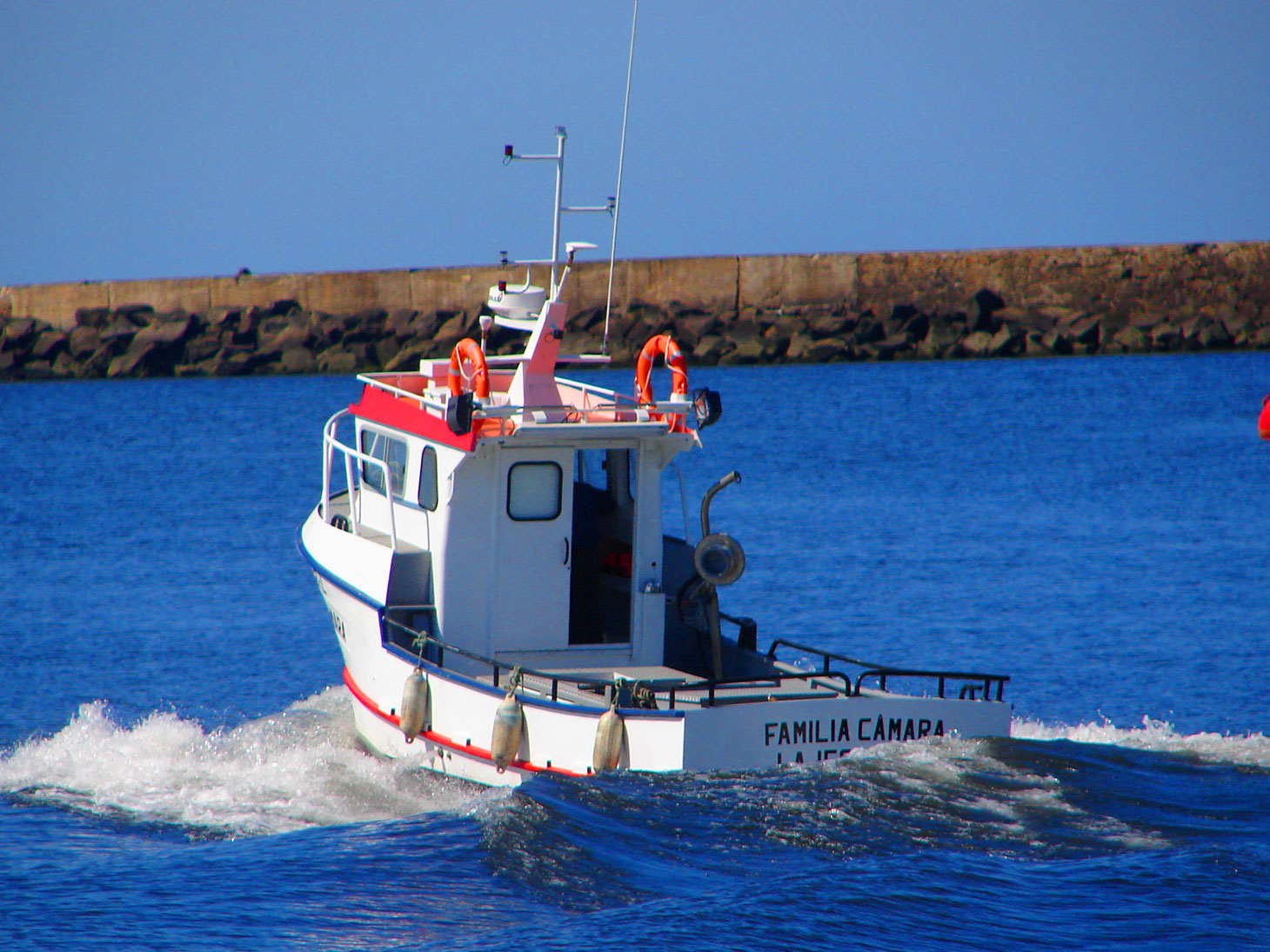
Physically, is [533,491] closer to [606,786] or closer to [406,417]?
[406,417]

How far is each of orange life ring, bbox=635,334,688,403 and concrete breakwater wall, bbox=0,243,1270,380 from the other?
43604mm

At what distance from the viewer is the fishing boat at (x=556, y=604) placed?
991 cm

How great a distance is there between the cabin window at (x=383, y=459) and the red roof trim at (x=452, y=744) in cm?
166

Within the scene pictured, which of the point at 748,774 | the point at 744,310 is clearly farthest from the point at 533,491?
the point at 744,310

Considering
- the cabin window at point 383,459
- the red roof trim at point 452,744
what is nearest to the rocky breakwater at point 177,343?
the cabin window at point 383,459

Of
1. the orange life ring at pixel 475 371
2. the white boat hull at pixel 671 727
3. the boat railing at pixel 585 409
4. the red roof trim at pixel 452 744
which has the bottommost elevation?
the red roof trim at pixel 452 744

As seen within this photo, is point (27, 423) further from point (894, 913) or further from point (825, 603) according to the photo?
point (894, 913)

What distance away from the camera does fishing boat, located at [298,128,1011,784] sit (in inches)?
390

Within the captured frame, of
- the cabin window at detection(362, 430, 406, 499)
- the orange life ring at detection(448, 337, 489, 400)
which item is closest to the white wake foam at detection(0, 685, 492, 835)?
the cabin window at detection(362, 430, 406, 499)

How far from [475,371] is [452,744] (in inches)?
107

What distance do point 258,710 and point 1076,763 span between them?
28.5ft

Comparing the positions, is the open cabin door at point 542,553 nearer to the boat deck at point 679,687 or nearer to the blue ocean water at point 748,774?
the boat deck at point 679,687

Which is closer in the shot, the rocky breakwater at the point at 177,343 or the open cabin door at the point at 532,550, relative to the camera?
the open cabin door at the point at 532,550

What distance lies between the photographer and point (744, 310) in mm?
57312
